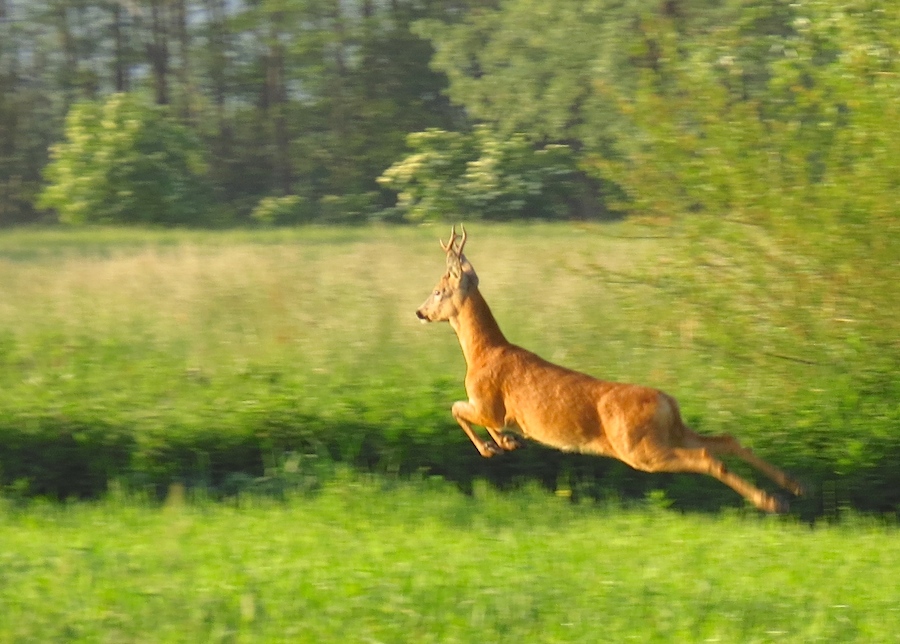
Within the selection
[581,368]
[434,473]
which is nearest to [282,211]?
[581,368]

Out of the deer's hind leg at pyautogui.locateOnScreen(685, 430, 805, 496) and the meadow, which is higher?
the deer's hind leg at pyautogui.locateOnScreen(685, 430, 805, 496)

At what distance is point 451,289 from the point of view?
838 cm

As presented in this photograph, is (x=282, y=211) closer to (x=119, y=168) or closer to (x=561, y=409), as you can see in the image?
(x=119, y=168)

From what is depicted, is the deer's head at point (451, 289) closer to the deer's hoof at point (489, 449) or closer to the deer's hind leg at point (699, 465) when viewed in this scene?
the deer's hoof at point (489, 449)

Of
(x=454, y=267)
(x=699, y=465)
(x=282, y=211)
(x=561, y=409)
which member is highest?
(x=454, y=267)

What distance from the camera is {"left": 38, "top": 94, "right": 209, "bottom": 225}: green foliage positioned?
3566 centimetres

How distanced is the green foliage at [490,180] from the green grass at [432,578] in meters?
23.7

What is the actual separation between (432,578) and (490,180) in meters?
26.4

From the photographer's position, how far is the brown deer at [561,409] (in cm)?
814

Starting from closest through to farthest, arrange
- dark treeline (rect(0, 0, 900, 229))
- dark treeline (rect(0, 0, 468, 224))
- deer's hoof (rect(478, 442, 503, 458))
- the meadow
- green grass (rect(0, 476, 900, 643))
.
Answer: green grass (rect(0, 476, 900, 643)), the meadow, deer's hoof (rect(478, 442, 503, 458)), dark treeline (rect(0, 0, 900, 229)), dark treeline (rect(0, 0, 468, 224))

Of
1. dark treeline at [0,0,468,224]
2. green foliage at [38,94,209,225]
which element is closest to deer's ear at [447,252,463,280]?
green foliage at [38,94,209,225]

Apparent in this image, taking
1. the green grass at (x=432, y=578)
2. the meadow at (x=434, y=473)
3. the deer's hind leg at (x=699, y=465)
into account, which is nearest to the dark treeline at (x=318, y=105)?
the meadow at (x=434, y=473)

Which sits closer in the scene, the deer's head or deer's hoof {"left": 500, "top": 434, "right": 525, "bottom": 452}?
the deer's head

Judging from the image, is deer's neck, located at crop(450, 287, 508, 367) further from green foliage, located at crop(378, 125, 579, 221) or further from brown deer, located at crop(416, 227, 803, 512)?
green foliage, located at crop(378, 125, 579, 221)
